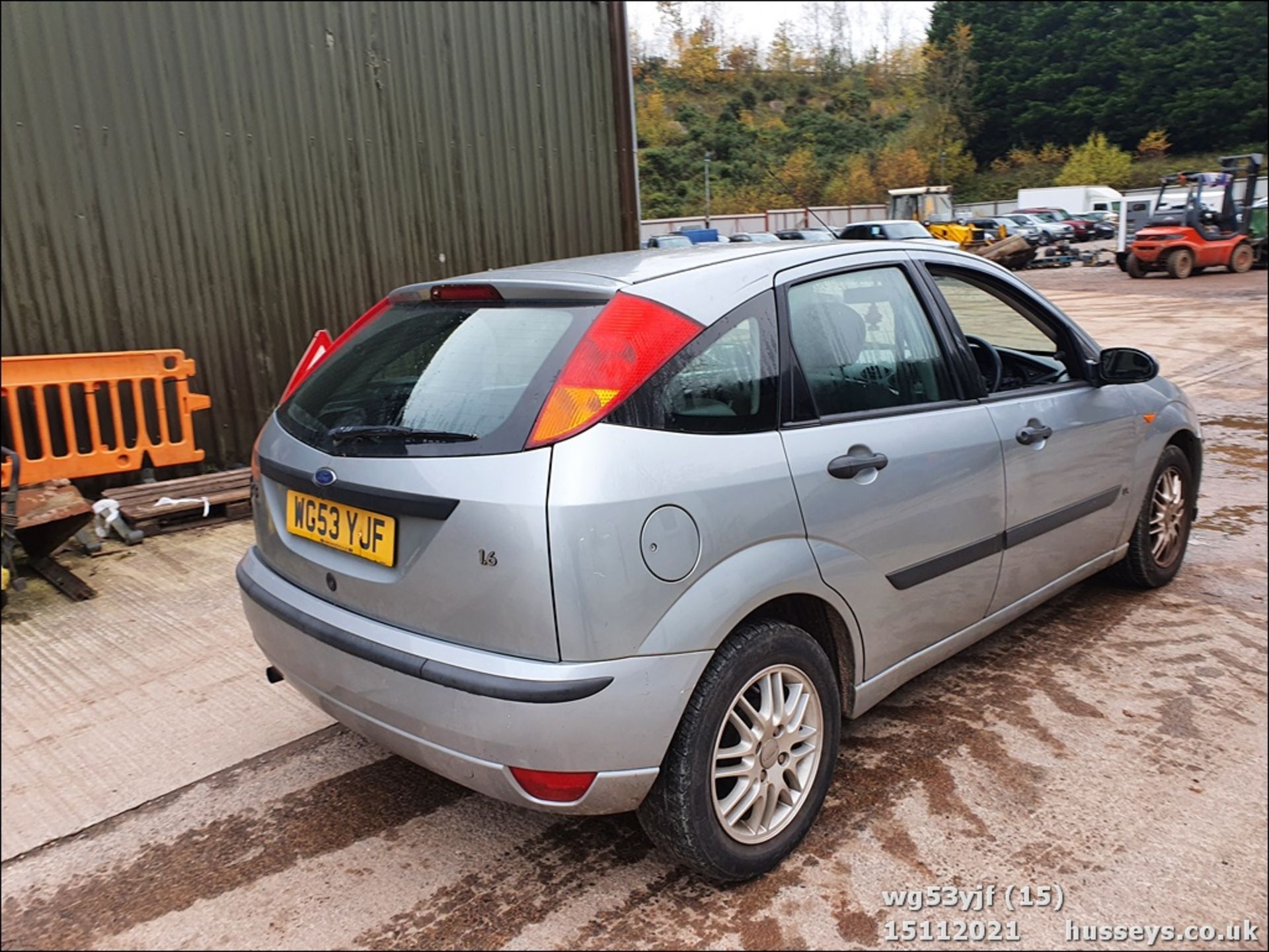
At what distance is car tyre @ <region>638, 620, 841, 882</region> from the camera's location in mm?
2061

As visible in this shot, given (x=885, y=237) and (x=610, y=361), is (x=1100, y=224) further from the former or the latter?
(x=610, y=361)

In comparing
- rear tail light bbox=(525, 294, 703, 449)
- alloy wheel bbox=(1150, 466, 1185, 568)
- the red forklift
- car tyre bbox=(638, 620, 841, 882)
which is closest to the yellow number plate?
rear tail light bbox=(525, 294, 703, 449)

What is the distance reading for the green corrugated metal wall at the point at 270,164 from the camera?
505 cm

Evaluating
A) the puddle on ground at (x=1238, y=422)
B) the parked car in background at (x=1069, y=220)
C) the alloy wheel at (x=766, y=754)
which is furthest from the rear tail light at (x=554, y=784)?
the parked car in background at (x=1069, y=220)

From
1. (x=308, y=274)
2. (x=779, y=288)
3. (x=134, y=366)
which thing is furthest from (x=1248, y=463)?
(x=134, y=366)

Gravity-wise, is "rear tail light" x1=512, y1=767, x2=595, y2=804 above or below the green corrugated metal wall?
below

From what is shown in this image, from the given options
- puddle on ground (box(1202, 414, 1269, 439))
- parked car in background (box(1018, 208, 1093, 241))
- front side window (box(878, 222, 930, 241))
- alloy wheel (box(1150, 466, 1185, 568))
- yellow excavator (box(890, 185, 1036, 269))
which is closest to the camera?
front side window (box(878, 222, 930, 241))

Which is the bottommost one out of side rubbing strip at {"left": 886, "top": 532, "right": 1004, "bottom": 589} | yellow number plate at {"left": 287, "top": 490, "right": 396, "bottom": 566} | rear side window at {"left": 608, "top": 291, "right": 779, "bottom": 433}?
side rubbing strip at {"left": 886, "top": 532, "right": 1004, "bottom": 589}

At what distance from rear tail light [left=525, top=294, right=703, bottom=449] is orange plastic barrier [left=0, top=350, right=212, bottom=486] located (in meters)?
4.16

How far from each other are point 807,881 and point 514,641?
1018mm

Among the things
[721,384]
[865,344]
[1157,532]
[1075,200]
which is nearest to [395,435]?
[721,384]

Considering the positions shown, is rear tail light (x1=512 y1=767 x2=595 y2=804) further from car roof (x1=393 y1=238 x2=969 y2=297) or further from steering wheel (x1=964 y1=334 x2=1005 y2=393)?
steering wheel (x1=964 y1=334 x2=1005 y2=393)

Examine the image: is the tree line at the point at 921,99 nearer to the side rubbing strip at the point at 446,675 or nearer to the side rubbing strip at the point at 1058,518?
the side rubbing strip at the point at 1058,518

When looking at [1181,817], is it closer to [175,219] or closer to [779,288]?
[779,288]
